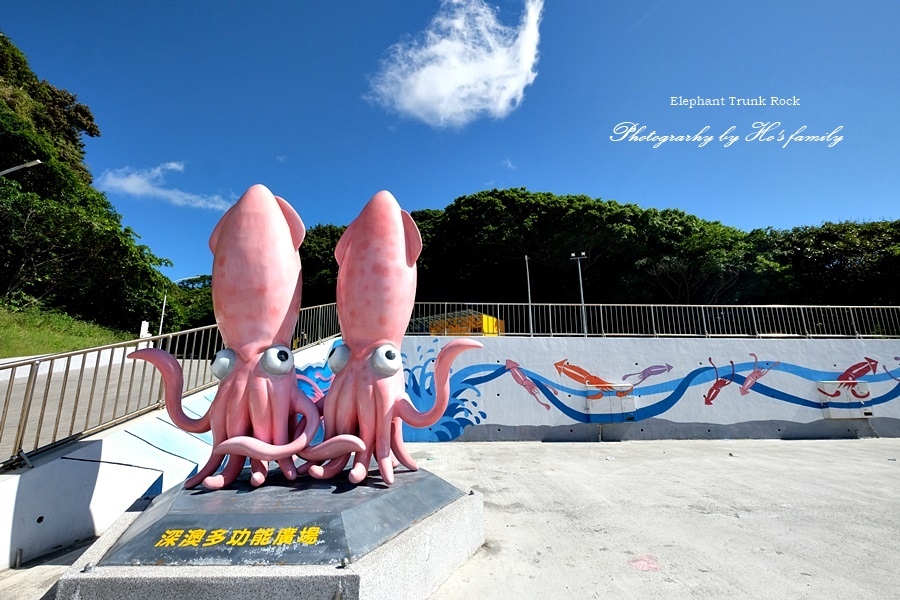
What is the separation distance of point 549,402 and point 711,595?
7673mm

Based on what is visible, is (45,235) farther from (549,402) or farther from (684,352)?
(684,352)

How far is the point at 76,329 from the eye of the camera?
674 inches

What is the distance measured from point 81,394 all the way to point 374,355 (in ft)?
21.2

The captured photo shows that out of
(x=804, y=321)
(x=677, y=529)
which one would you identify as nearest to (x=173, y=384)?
(x=677, y=529)

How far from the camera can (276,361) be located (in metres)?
3.44

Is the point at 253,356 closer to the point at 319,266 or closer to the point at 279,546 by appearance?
the point at 279,546

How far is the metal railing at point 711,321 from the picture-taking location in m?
11.9

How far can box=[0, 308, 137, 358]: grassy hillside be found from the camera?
1352 cm

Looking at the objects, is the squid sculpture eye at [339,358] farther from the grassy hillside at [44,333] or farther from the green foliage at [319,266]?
the green foliage at [319,266]

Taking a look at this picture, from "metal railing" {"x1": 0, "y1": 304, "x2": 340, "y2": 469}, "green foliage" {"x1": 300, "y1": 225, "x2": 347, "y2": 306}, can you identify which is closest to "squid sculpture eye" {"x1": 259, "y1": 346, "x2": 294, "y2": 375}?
"metal railing" {"x1": 0, "y1": 304, "x2": 340, "y2": 469}

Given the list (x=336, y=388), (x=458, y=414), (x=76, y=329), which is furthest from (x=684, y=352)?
(x=76, y=329)

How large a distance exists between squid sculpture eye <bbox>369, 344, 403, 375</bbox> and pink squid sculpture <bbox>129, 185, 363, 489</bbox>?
0.61 meters

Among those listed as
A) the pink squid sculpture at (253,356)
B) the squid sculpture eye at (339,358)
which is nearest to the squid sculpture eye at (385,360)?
the squid sculpture eye at (339,358)

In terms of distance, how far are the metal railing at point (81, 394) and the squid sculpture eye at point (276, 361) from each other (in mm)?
1256
